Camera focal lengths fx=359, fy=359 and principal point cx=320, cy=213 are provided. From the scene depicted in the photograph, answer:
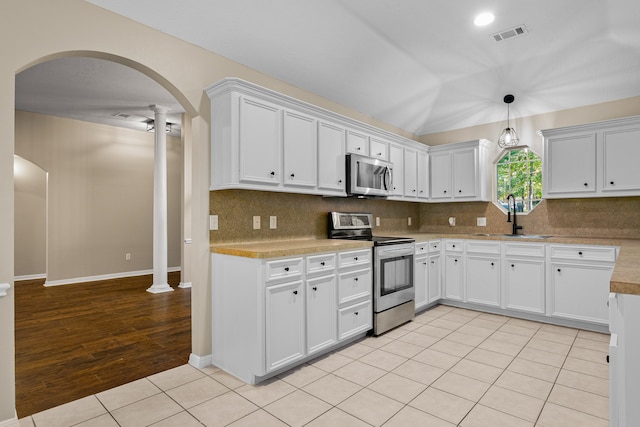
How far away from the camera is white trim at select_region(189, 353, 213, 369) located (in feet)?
9.52

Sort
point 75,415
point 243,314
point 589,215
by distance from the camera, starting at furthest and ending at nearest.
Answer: point 589,215
point 243,314
point 75,415

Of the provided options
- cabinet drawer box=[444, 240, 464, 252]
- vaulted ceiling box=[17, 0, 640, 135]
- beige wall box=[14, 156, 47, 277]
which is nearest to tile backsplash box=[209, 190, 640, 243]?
cabinet drawer box=[444, 240, 464, 252]

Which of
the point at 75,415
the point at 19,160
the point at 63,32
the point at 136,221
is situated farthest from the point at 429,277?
the point at 19,160

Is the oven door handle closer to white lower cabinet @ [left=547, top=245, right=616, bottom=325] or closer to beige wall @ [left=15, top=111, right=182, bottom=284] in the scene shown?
white lower cabinet @ [left=547, top=245, right=616, bottom=325]

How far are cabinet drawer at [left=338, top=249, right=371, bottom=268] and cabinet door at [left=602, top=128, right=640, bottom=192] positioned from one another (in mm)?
2802

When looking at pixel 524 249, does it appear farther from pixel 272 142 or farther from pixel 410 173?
pixel 272 142

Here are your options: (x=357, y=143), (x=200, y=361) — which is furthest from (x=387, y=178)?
(x=200, y=361)

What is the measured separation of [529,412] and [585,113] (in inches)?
148

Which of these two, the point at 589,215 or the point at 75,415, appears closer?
the point at 75,415

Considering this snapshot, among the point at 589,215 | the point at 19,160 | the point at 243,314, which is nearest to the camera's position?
the point at 243,314

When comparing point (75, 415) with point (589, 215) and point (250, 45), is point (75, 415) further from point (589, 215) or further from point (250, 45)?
point (589, 215)

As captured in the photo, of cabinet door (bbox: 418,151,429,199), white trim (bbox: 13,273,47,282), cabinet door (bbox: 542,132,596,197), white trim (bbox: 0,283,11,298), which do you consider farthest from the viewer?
white trim (bbox: 13,273,47,282)

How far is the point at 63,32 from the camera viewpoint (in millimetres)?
2244

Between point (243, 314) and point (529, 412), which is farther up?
point (243, 314)
